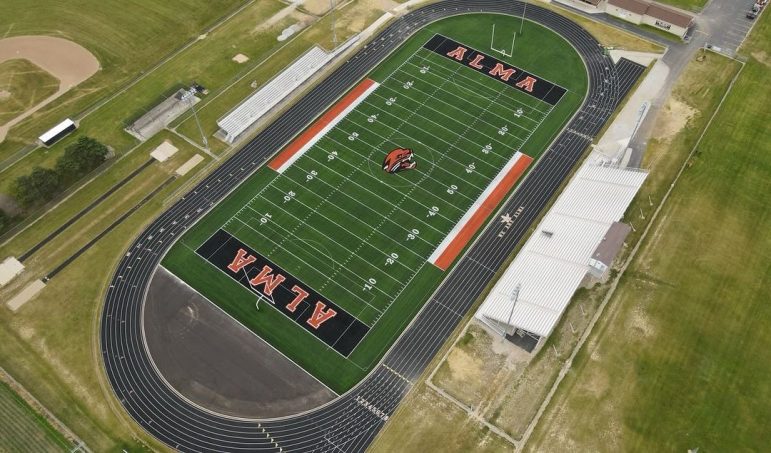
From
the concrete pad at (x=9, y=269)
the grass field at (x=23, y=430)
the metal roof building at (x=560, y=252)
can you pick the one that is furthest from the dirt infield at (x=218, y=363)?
the metal roof building at (x=560, y=252)

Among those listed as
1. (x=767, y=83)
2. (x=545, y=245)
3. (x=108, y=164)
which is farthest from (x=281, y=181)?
(x=767, y=83)

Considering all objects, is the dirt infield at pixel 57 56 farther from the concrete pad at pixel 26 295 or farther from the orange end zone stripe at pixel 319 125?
the orange end zone stripe at pixel 319 125

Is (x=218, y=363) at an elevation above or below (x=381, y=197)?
below

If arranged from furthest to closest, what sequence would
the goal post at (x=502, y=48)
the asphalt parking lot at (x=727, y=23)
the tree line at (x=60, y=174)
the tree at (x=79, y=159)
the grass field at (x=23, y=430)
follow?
the goal post at (x=502, y=48) < the asphalt parking lot at (x=727, y=23) < the tree at (x=79, y=159) < the tree line at (x=60, y=174) < the grass field at (x=23, y=430)

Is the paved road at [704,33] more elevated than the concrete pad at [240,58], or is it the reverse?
the paved road at [704,33]

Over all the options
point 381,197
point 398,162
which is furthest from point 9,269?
point 398,162

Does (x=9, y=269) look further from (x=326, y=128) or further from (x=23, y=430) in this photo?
(x=326, y=128)

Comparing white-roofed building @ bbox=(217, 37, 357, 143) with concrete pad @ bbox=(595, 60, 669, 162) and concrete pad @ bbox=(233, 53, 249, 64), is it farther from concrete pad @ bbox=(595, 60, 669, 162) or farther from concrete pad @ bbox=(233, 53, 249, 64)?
concrete pad @ bbox=(595, 60, 669, 162)
